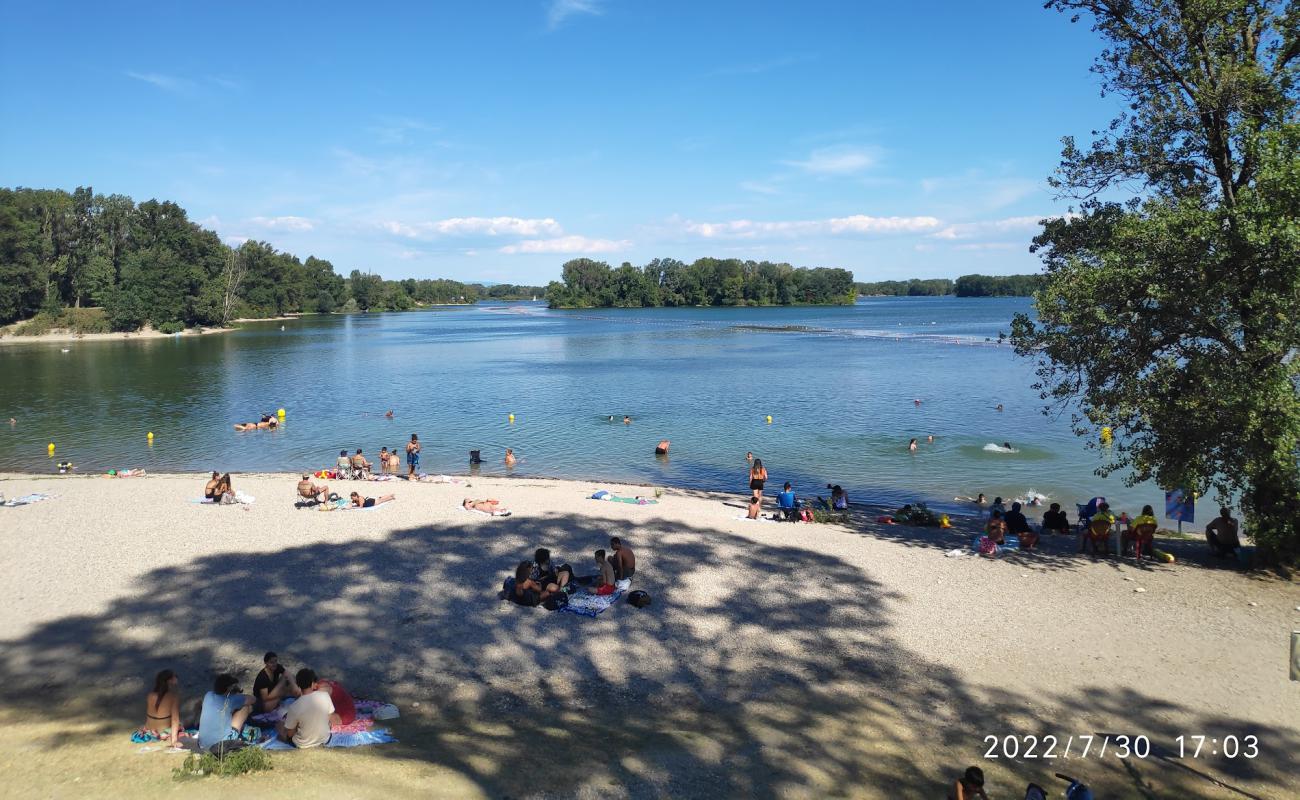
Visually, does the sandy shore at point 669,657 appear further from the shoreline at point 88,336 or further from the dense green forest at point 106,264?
the dense green forest at point 106,264

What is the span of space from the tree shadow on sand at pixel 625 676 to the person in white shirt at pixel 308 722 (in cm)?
79

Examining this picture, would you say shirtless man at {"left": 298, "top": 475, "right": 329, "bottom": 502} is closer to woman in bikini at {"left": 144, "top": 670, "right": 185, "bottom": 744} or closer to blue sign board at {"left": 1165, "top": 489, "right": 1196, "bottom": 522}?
woman in bikini at {"left": 144, "top": 670, "right": 185, "bottom": 744}

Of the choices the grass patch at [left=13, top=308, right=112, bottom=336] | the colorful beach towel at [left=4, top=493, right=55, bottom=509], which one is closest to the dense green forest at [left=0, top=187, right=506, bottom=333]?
the grass patch at [left=13, top=308, right=112, bottom=336]

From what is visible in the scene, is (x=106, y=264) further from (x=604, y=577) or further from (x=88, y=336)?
(x=604, y=577)

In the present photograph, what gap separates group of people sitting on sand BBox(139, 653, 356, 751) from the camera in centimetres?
872

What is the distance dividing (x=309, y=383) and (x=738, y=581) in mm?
50870

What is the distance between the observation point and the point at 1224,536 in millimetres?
15320

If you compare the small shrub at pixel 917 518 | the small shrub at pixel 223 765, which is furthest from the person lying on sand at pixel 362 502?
the small shrub at pixel 917 518

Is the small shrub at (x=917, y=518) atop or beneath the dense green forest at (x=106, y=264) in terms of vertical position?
beneath

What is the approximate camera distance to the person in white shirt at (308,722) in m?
8.90

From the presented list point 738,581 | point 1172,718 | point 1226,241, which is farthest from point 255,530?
point 1226,241

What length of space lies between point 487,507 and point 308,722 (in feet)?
35.7

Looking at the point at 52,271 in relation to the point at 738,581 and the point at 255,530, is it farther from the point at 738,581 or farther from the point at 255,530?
the point at 738,581

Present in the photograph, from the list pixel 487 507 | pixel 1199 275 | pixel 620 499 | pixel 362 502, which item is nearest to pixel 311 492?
pixel 362 502
